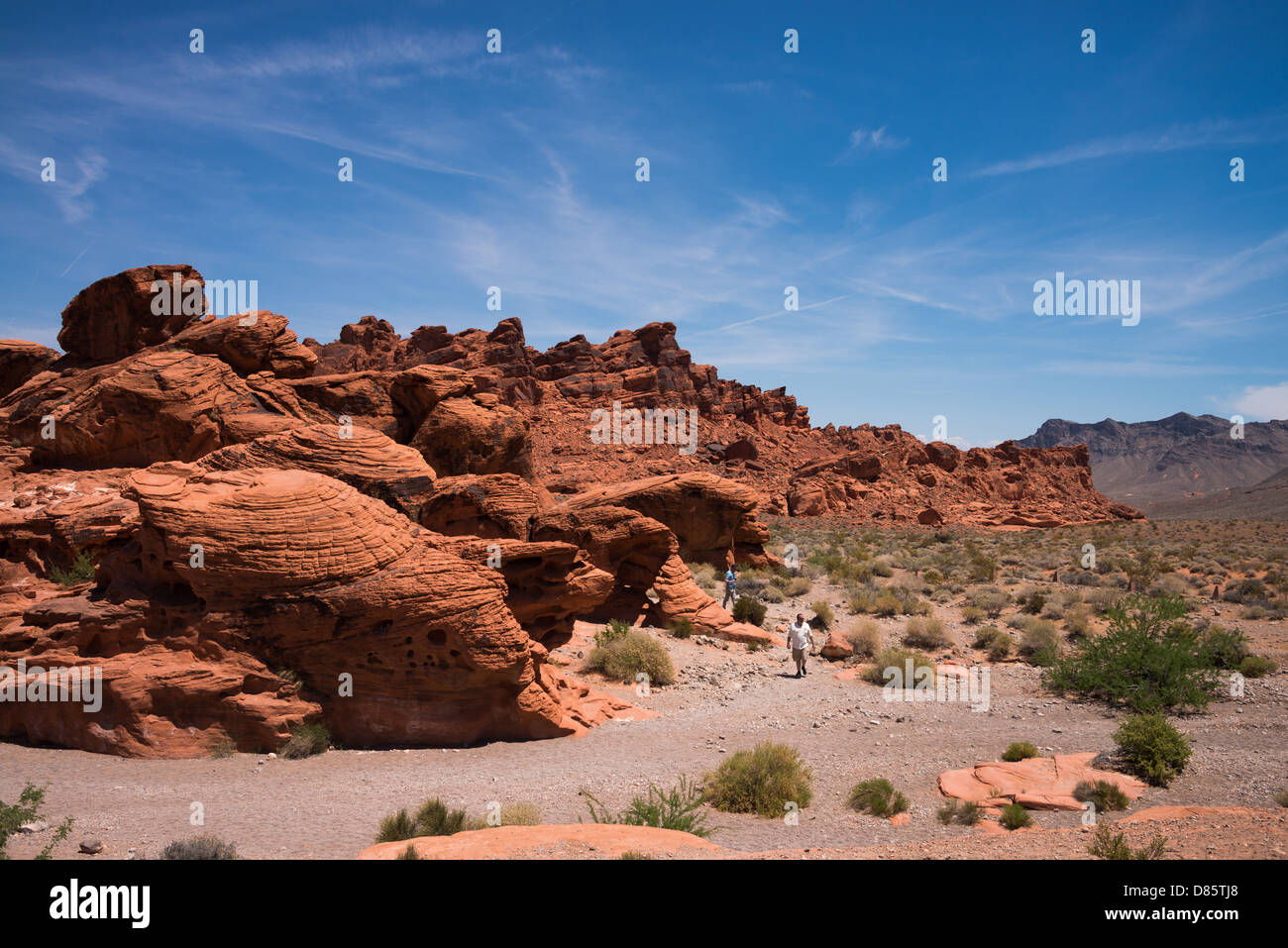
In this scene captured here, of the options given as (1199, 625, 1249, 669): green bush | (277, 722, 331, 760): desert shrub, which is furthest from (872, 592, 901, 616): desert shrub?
(277, 722, 331, 760): desert shrub

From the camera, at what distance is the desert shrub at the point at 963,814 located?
8.76 metres

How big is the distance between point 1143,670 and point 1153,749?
15.8 feet

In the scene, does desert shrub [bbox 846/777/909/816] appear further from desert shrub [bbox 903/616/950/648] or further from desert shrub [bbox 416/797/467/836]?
desert shrub [bbox 903/616/950/648]

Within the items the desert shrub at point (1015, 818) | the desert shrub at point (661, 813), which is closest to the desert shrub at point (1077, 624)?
the desert shrub at point (1015, 818)

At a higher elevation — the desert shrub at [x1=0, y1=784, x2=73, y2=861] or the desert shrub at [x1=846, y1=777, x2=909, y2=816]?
the desert shrub at [x1=0, y1=784, x2=73, y2=861]

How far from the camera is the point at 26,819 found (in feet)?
23.9

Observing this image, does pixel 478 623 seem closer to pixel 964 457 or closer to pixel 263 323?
pixel 263 323

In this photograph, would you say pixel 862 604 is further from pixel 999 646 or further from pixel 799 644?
pixel 799 644

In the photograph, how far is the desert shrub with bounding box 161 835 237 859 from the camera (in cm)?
648

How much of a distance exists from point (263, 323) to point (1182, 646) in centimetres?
2273

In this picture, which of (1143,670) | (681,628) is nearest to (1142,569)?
(1143,670)

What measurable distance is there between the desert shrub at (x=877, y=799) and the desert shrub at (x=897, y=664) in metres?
6.41

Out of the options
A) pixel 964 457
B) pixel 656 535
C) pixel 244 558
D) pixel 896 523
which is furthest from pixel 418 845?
pixel 964 457

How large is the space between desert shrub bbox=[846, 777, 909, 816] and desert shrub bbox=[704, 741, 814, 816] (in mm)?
592
